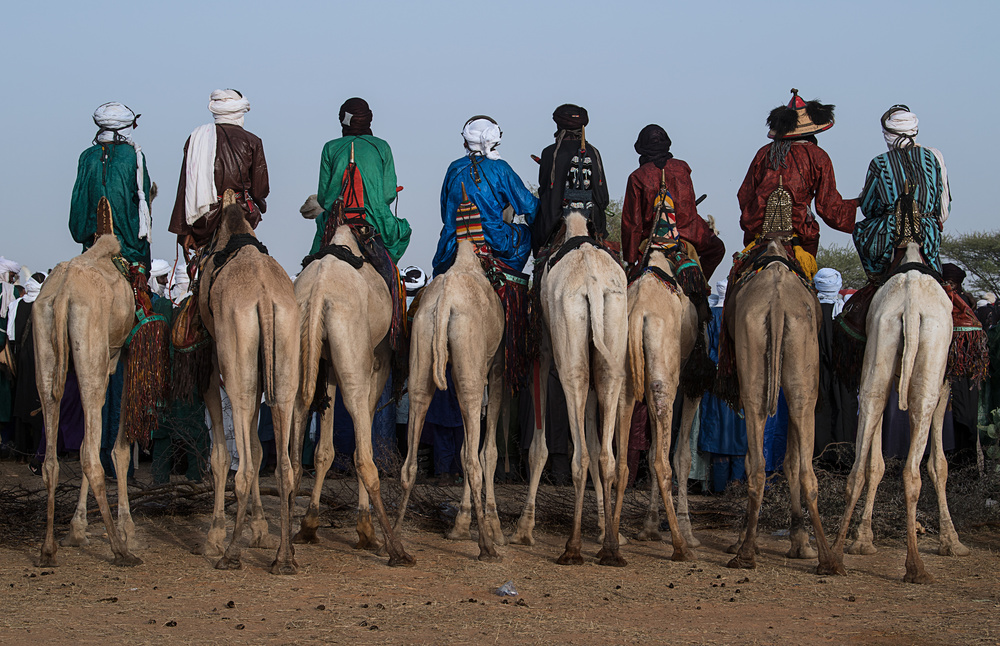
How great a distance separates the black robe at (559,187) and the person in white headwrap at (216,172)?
2.26 meters

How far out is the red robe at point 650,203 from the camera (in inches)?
344

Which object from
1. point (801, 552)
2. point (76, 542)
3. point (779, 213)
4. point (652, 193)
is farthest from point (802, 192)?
point (76, 542)

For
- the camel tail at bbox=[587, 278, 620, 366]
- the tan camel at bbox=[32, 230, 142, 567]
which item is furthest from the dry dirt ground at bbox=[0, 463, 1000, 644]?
the camel tail at bbox=[587, 278, 620, 366]

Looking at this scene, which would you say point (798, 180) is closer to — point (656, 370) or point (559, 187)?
point (559, 187)

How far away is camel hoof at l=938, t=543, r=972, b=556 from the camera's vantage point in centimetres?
805

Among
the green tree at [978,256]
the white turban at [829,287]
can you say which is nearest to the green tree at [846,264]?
the green tree at [978,256]

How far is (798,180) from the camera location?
8.46m

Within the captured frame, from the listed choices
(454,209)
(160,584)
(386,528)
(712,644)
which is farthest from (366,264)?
(712,644)

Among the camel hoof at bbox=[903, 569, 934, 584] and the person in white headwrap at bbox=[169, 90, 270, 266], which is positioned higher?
the person in white headwrap at bbox=[169, 90, 270, 266]

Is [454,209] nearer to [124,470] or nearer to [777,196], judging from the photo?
[777,196]

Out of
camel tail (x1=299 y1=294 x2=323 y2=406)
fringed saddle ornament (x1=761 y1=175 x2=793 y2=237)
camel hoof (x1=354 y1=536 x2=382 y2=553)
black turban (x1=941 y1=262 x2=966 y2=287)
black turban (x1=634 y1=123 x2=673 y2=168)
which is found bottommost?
camel hoof (x1=354 y1=536 x2=382 y2=553)

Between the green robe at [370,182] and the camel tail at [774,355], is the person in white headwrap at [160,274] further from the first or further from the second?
the camel tail at [774,355]

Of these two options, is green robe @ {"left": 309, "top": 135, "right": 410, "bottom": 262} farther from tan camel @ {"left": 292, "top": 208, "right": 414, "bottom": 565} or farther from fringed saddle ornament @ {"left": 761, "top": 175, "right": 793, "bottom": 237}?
fringed saddle ornament @ {"left": 761, "top": 175, "right": 793, "bottom": 237}

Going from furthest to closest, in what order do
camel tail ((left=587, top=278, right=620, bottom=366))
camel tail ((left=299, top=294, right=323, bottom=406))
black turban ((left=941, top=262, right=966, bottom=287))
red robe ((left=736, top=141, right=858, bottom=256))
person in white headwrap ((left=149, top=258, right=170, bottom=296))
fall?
person in white headwrap ((left=149, top=258, right=170, bottom=296))
black turban ((left=941, top=262, right=966, bottom=287))
red robe ((left=736, top=141, right=858, bottom=256))
camel tail ((left=587, top=278, right=620, bottom=366))
camel tail ((left=299, top=294, right=323, bottom=406))
